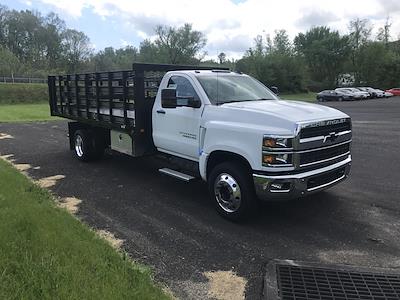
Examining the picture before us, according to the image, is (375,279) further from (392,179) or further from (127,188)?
(127,188)

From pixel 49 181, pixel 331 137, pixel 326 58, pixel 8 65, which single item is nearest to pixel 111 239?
pixel 331 137

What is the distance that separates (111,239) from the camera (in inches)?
211

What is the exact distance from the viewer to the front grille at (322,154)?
5445 mm

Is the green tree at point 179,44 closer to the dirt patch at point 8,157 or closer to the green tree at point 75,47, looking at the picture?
the green tree at point 75,47

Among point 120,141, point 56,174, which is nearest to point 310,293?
point 120,141

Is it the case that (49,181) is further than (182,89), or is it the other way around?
(49,181)

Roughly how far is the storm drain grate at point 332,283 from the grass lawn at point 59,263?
4.20 feet

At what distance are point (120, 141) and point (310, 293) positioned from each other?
544 centimetres

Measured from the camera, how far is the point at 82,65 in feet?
340

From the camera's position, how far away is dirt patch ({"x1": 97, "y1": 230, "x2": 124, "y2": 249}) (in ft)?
16.9

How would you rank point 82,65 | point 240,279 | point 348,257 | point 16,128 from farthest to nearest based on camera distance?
point 82,65 → point 16,128 → point 348,257 → point 240,279

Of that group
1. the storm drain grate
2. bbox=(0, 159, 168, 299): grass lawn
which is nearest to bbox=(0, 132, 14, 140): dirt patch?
bbox=(0, 159, 168, 299): grass lawn

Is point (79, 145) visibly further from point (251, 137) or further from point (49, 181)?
point (251, 137)

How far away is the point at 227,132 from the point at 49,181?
4.23m
